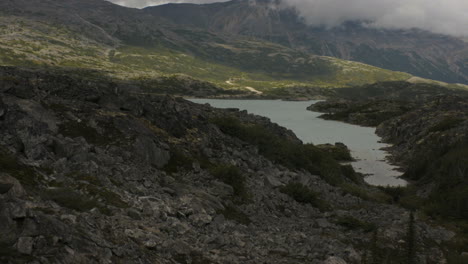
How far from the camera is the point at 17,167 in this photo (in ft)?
51.1

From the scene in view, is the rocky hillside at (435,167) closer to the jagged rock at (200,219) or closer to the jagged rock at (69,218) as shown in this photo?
the jagged rock at (200,219)

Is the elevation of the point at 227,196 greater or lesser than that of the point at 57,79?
lesser

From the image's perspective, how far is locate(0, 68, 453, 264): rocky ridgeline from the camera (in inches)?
465

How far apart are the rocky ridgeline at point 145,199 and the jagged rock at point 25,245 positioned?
0.13 feet

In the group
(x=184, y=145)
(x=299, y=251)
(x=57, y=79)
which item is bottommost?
(x=299, y=251)

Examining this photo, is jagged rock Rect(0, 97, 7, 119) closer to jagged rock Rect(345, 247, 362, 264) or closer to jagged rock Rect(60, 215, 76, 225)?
jagged rock Rect(60, 215, 76, 225)

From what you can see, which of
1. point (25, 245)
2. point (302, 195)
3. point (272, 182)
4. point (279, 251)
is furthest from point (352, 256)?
point (25, 245)

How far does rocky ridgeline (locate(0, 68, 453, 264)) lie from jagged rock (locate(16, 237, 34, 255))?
4 cm

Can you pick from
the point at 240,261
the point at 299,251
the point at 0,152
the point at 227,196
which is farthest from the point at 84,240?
the point at 227,196

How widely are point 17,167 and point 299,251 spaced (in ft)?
43.4

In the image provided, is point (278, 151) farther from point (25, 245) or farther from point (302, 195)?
point (25, 245)

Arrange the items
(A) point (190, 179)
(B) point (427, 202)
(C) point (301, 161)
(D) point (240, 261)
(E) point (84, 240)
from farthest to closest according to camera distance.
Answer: (C) point (301, 161) < (B) point (427, 202) < (A) point (190, 179) < (D) point (240, 261) < (E) point (84, 240)

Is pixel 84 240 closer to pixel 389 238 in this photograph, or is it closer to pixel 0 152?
pixel 0 152

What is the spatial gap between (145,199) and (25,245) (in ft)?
27.7
